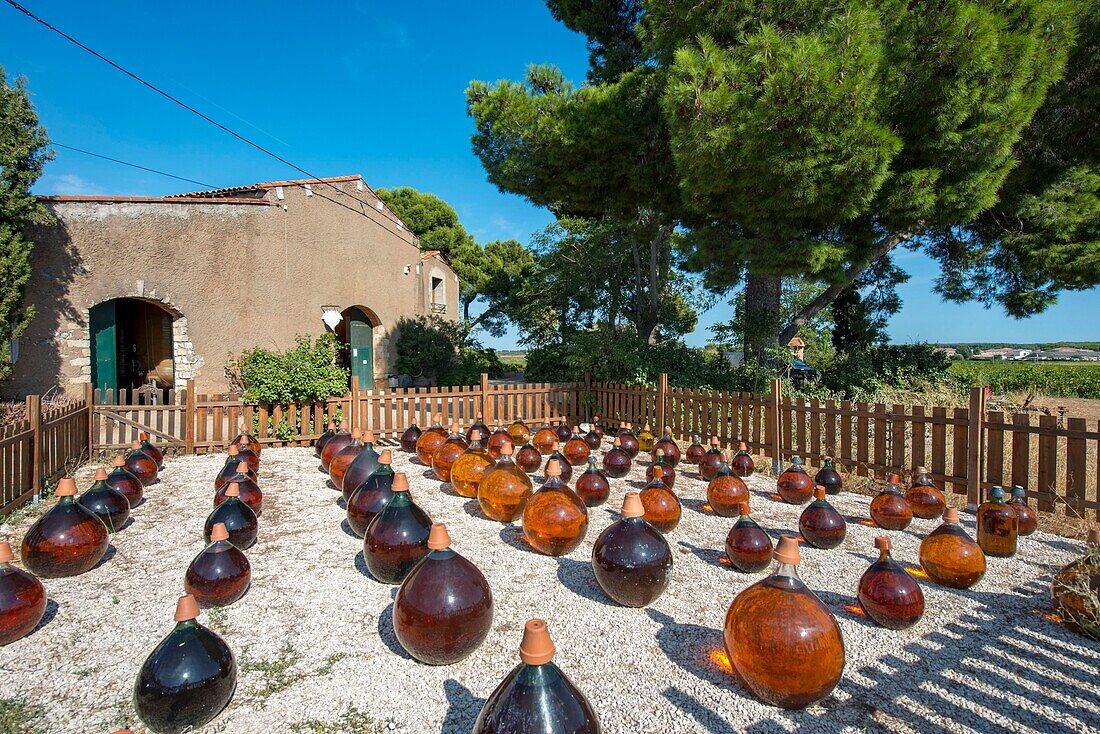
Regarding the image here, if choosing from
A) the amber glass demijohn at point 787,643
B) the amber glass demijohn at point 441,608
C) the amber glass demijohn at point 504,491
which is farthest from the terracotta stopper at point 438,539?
the amber glass demijohn at point 504,491

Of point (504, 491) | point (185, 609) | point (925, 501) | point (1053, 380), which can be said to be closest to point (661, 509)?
point (504, 491)

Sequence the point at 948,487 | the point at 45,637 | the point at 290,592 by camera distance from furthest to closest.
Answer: the point at 948,487 → the point at 290,592 → the point at 45,637

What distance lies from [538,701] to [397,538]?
2.00 metres

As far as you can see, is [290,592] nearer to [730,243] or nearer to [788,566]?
[788,566]

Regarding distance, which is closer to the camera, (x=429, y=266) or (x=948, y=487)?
(x=948, y=487)

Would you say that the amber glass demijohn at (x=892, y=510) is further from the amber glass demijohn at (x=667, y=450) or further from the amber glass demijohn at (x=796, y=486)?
the amber glass demijohn at (x=667, y=450)

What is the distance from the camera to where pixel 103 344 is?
424 inches

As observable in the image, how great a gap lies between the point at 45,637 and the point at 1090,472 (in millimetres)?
10873

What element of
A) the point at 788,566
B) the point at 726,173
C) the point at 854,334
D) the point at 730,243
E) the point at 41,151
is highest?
the point at 41,151

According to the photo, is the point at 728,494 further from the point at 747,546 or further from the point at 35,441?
the point at 35,441

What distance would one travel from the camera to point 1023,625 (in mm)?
3230

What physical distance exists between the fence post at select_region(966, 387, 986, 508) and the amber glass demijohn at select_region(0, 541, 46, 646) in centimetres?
770

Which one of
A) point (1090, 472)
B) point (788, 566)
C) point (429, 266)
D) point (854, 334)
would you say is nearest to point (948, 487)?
point (1090, 472)

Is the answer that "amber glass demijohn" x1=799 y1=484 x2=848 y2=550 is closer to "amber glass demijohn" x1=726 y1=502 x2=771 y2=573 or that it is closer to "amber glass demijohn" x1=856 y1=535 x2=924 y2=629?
"amber glass demijohn" x1=726 y1=502 x2=771 y2=573
